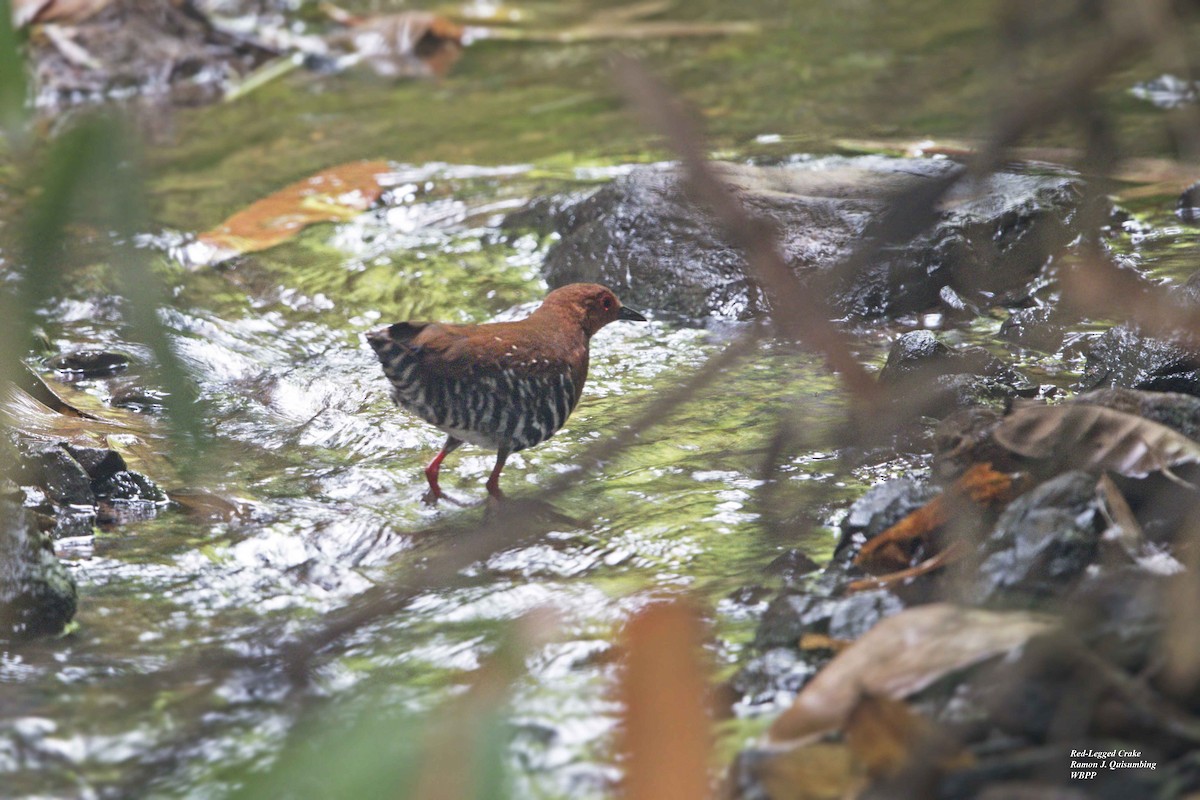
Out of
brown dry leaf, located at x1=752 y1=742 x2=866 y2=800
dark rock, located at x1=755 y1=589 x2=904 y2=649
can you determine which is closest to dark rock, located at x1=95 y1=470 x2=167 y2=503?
dark rock, located at x1=755 y1=589 x2=904 y2=649

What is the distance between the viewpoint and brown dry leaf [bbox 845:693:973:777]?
6.95ft

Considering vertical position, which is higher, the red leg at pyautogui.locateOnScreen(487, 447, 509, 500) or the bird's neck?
the bird's neck

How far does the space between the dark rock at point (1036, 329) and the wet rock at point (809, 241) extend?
210 millimetres

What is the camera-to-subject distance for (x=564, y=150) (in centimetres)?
785

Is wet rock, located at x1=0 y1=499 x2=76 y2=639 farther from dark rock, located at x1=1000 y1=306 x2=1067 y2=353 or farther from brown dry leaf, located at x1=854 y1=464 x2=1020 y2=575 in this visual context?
dark rock, located at x1=1000 y1=306 x2=1067 y2=353

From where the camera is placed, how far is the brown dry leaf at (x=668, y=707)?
114cm

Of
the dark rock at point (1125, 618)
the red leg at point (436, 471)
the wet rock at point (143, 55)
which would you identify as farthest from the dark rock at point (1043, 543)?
the wet rock at point (143, 55)

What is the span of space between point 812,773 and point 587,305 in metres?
3.01

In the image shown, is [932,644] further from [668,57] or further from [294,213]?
[668,57]

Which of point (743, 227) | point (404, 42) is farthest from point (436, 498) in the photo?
point (404, 42)

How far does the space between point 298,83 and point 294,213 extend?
3290 millimetres

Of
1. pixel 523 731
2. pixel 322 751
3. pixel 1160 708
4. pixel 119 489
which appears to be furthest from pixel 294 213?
pixel 322 751

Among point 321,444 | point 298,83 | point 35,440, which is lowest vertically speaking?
point 321,444

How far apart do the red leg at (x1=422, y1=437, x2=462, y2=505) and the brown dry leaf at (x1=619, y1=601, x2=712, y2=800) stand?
312cm
